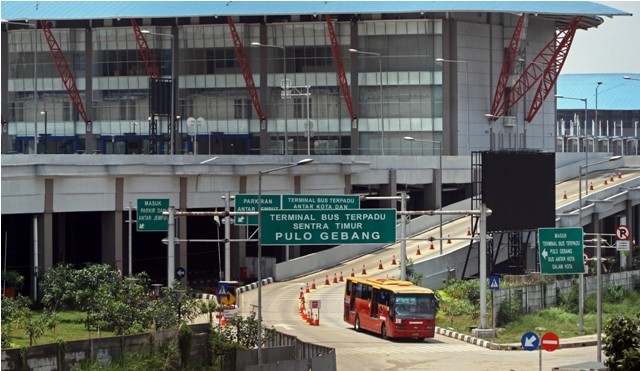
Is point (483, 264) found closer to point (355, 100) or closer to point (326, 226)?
point (326, 226)

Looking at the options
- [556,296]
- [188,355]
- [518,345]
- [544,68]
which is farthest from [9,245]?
[544,68]

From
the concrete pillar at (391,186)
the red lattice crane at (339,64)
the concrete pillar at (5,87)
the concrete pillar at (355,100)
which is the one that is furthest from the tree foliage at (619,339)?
the concrete pillar at (5,87)

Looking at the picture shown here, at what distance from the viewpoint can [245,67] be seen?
129500 millimetres

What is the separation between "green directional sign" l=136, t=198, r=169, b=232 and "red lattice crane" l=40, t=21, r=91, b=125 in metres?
62.9

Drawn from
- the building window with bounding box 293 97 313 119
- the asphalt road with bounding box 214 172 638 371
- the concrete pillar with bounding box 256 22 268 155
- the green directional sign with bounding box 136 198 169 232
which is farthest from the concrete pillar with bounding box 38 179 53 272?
the building window with bounding box 293 97 313 119

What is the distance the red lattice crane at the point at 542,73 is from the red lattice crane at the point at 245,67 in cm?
2028

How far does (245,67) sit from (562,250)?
63.9m

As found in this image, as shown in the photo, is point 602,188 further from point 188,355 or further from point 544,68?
point 188,355

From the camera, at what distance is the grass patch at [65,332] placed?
53312mm

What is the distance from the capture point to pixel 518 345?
62500 millimetres

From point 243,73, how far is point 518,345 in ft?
229

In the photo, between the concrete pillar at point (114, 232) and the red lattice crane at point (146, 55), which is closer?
the concrete pillar at point (114, 232)

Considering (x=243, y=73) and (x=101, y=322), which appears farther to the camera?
(x=243, y=73)

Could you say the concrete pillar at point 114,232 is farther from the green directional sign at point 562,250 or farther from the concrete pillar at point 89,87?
the concrete pillar at point 89,87
